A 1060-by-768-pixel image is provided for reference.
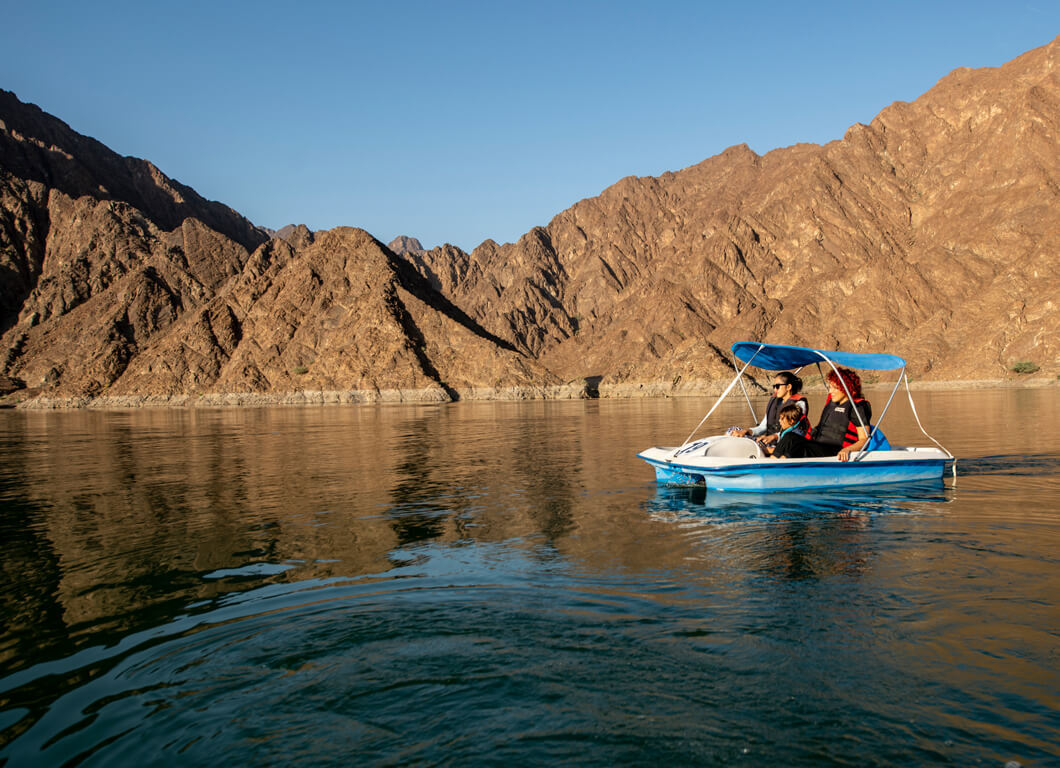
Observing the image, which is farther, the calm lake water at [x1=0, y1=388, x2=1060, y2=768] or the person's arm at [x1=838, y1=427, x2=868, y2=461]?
the person's arm at [x1=838, y1=427, x2=868, y2=461]

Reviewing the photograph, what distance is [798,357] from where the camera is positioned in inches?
798

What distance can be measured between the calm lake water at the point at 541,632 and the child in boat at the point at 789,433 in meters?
1.08

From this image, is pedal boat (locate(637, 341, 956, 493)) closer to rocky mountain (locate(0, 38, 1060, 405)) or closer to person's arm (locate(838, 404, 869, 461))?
person's arm (locate(838, 404, 869, 461))

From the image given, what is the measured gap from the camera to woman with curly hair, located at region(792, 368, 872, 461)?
17047 mm

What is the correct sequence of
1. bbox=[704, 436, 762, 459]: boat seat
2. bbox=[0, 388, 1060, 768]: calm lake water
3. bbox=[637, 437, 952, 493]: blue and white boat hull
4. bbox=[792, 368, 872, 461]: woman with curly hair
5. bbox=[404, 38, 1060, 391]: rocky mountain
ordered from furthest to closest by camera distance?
bbox=[404, 38, 1060, 391]: rocky mountain
bbox=[792, 368, 872, 461]: woman with curly hair
bbox=[704, 436, 762, 459]: boat seat
bbox=[637, 437, 952, 493]: blue and white boat hull
bbox=[0, 388, 1060, 768]: calm lake water

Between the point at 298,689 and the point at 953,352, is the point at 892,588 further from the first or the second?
the point at 953,352

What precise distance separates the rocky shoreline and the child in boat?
112 meters

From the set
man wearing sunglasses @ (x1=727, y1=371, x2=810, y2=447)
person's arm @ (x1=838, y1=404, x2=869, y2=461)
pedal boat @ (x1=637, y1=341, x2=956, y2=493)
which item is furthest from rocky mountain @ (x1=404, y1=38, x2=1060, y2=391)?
person's arm @ (x1=838, y1=404, x2=869, y2=461)

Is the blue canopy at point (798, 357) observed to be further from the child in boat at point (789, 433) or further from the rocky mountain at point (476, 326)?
the rocky mountain at point (476, 326)

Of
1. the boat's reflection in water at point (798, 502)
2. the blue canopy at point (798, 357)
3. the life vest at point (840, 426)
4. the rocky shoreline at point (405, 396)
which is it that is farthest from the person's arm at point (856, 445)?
the rocky shoreline at point (405, 396)

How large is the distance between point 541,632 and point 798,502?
9915 millimetres

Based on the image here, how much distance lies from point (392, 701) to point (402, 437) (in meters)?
34.4

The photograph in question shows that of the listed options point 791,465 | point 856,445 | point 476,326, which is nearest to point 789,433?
point 791,465

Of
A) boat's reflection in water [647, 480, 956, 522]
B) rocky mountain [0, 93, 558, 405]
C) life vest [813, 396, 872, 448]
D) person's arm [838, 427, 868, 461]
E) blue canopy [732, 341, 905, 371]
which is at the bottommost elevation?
boat's reflection in water [647, 480, 956, 522]
